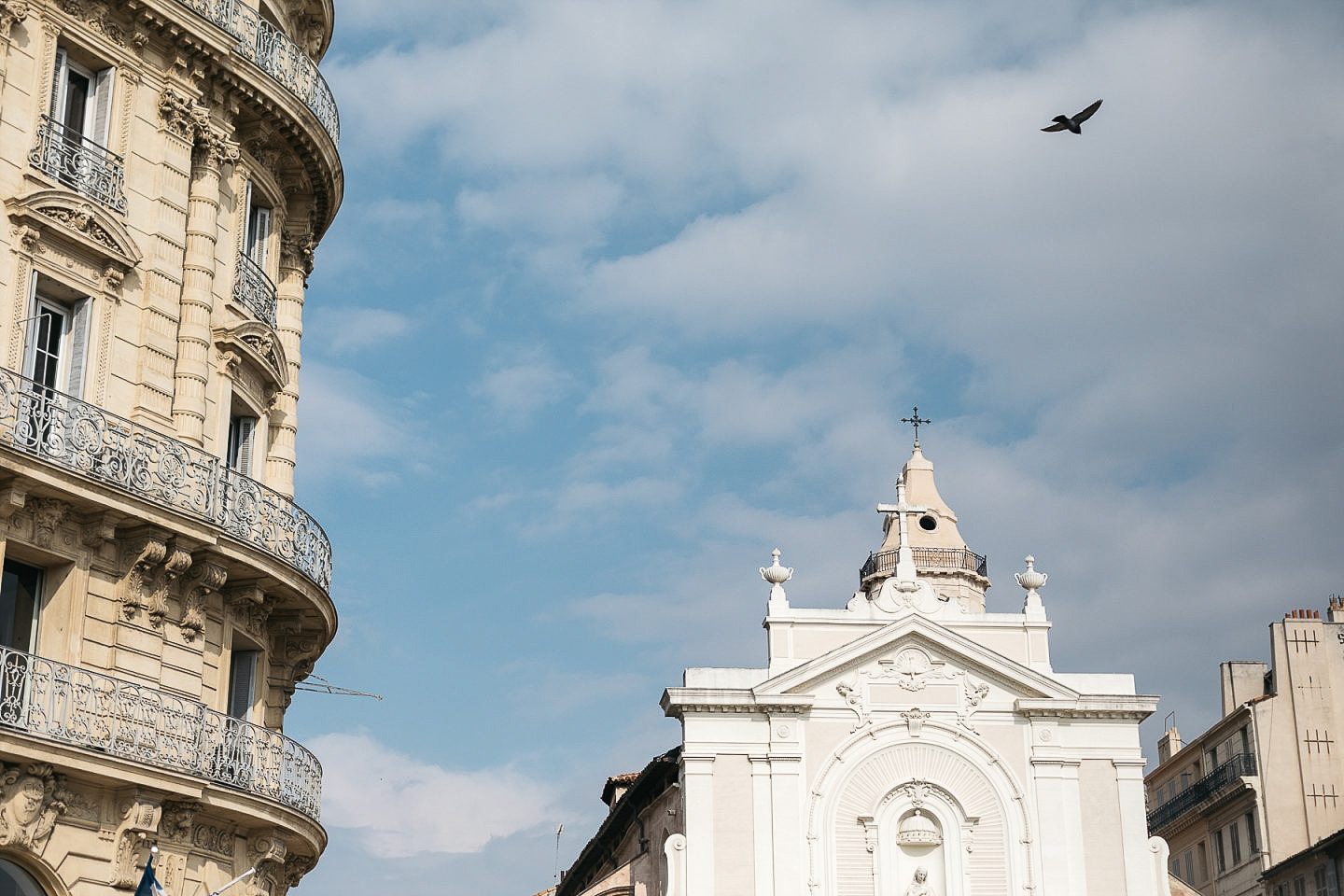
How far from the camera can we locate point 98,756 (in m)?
19.8

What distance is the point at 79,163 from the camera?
22.7m

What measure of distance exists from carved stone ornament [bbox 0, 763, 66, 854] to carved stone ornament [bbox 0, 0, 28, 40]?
29.3 ft

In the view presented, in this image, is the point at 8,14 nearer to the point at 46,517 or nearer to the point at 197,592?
the point at 46,517

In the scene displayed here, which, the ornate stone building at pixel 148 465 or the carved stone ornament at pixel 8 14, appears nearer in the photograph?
the ornate stone building at pixel 148 465

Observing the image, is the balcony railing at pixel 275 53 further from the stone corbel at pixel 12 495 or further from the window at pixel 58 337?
the stone corbel at pixel 12 495

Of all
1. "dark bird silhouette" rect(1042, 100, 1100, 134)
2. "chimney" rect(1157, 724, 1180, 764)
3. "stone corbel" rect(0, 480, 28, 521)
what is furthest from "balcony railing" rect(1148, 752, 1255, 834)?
"stone corbel" rect(0, 480, 28, 521)

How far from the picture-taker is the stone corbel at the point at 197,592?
74.1 feet

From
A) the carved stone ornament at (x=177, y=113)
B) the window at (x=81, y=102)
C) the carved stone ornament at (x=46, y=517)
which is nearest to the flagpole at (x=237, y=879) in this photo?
the carved stone ornament at (x=46, y=517)

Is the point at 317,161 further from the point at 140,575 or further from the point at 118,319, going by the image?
the point at 140,575

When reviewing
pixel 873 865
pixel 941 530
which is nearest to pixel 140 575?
pixel 873 865

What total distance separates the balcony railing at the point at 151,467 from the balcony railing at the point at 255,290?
9.95ft

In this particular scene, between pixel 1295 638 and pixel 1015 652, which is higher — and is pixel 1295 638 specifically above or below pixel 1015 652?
above

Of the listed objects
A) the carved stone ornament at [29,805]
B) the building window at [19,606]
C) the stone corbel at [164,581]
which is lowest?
the carved stone ornament at [29,805]

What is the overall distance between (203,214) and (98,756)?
8107 mm
